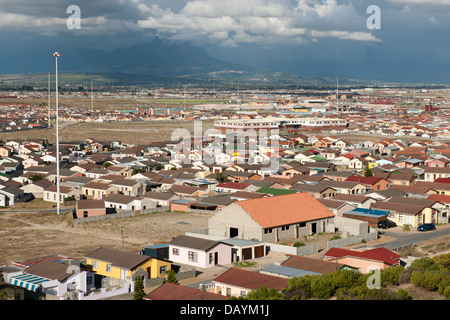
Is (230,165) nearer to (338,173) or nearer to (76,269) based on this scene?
(338,173)

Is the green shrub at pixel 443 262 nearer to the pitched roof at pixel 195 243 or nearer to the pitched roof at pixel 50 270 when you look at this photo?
the pitched roof at pixel 195 243

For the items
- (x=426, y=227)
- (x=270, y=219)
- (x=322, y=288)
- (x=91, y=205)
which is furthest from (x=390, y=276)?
(x=91, y=205)

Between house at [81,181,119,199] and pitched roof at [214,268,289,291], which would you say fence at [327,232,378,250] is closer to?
pitched roof at [214,268,289,291]

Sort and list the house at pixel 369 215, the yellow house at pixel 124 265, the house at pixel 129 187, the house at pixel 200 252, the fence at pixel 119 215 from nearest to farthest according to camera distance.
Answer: the yellow house at pixel 124 265, the house at pixel 200 252, the house at pixel 369 215, the fence at pixel 119 215, the house at pixel 129 187

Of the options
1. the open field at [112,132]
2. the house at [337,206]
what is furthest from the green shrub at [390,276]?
the open field at [112,132]
